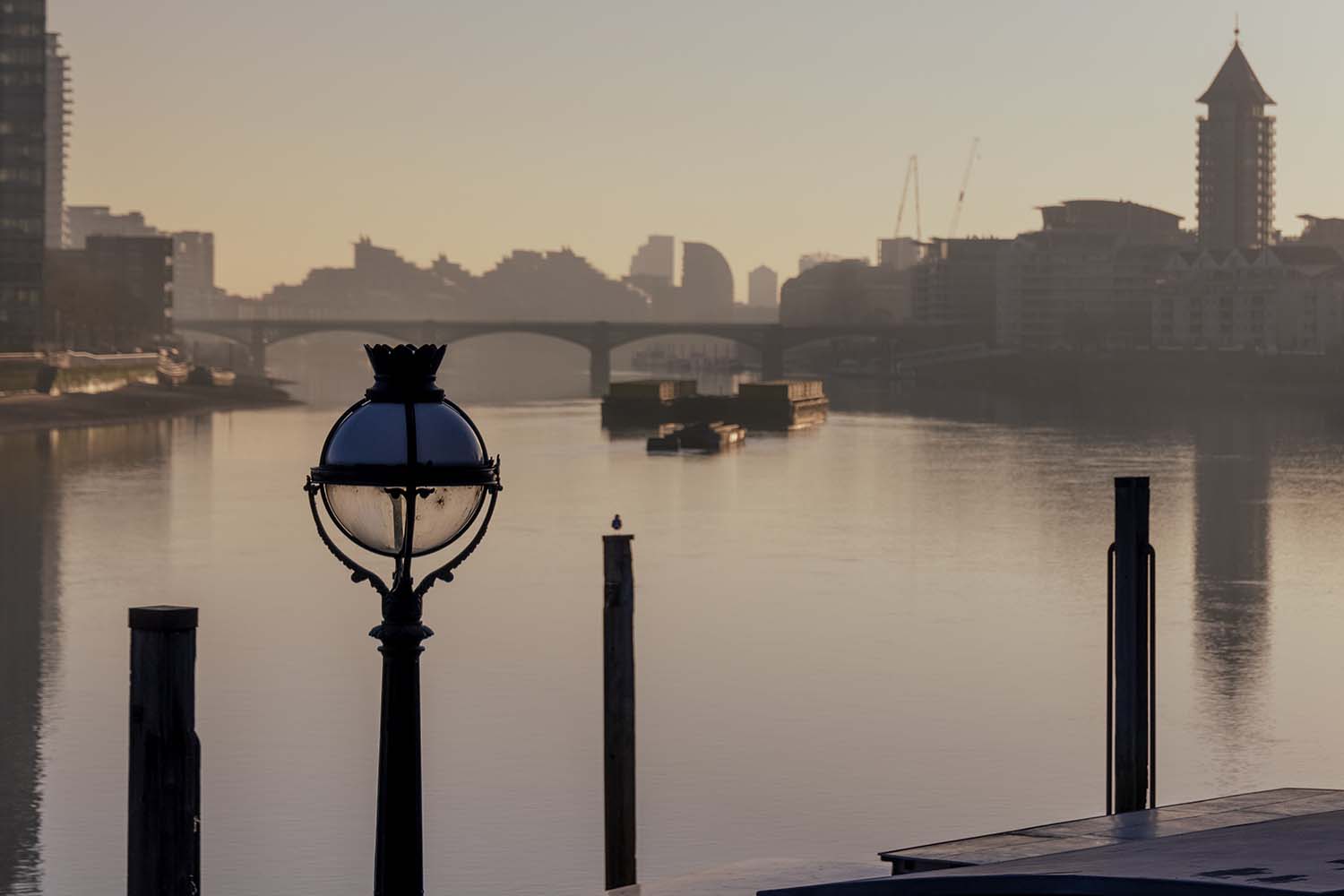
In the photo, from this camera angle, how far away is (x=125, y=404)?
129 metres

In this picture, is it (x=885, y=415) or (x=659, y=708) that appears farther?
(x=885, y=415)

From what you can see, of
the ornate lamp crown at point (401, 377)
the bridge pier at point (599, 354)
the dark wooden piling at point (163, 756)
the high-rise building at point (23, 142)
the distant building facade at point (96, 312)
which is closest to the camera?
the ornate lamp crown at point (401, 377)

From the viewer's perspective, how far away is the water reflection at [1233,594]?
→ 97.4ft

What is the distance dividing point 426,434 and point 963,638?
29260 millimetres

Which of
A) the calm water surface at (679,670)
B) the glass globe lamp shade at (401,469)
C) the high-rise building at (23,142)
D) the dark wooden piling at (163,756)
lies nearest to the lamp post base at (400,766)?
the glass globe lamp shade at (401,469)

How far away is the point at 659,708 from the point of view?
2959cm

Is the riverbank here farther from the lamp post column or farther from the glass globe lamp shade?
the glass globe lamp shade

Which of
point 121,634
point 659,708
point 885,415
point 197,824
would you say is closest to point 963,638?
point 659,708

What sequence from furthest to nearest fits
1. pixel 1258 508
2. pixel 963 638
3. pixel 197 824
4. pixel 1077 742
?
1. pixel 1258 508
2. pixel 963 638
3. pixel 1077 742
4. pixel 197 824

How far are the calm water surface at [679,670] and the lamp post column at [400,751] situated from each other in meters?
11.3

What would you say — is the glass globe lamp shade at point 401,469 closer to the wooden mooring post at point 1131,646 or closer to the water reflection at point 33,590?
the wooden mooring post at point 1131,646

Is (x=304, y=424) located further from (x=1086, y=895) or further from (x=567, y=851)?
(x=1086, y=895)

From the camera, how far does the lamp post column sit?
8562 mm

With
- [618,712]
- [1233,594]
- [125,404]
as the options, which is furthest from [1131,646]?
[125,404]
